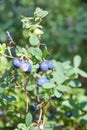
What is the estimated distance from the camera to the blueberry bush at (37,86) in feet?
5.44

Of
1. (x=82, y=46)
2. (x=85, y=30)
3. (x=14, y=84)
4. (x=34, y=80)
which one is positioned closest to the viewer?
(x=14, y=84)

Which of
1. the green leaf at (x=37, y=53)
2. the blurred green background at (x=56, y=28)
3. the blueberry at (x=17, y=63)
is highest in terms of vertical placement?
the blurred green background at (x=56, y=28)

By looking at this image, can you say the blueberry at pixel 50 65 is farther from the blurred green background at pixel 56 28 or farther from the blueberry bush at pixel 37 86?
the blurred green background at pixel 56 28

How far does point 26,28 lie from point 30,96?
1.32 feet

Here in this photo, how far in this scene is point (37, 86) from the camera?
1.86m

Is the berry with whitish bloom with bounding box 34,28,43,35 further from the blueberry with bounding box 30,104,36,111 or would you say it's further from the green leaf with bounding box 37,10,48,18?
the blueberry with bounding box 30,104,36,111

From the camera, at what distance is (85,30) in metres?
3.08

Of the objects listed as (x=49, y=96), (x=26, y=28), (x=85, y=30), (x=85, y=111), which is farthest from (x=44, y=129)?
(x=85, y=30)

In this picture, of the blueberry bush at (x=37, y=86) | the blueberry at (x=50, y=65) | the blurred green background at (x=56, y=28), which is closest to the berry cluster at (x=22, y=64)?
the blueberry bush at (x=37, y=86)

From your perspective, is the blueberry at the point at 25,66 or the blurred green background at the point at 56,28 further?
Result: the blurred green background at the point at 56,28

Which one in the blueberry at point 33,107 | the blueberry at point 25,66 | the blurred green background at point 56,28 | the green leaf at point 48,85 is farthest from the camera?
the blurred green background at point 56,28

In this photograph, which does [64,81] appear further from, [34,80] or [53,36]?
[53,36]

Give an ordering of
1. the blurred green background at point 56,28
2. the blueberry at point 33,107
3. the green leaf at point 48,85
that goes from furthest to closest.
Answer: the blurred green background at point 56,28 → the blueberry at point 33,107 → the green leaf at point 48,85

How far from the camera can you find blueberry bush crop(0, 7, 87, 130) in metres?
1.66
